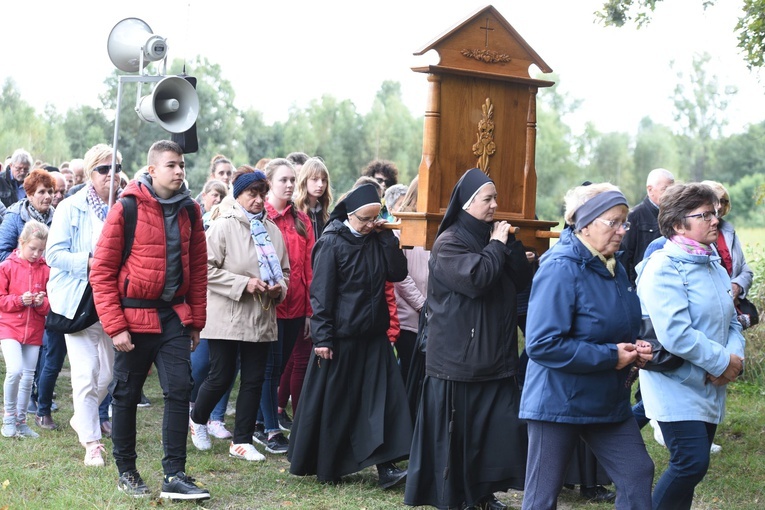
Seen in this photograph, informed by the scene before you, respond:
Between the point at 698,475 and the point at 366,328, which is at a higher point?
the point at 366,328

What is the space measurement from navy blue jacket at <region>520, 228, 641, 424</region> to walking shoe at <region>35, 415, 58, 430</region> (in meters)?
5.17

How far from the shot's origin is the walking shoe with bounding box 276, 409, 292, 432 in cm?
906

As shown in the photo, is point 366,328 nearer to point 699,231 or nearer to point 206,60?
point 699,231

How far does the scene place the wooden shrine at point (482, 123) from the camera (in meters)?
6.33

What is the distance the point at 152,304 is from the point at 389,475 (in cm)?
206

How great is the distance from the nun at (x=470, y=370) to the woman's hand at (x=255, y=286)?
1870 mm

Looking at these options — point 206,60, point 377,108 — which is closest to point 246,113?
point 206,60

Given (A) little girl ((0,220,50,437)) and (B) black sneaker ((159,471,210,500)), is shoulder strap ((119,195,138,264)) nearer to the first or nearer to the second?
(B) black sneaker ((159,471,210,500))

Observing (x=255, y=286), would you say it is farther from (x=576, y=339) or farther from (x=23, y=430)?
(x=576, y=339)

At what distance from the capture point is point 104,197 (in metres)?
7.84

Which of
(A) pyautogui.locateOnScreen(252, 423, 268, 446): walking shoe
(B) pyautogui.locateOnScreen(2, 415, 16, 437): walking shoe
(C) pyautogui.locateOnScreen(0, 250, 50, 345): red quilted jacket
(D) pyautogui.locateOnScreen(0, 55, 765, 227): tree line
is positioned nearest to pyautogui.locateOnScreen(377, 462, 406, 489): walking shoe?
(A) pyautogui.locateOnScreen(252, 423, 268, 446): walking shoe

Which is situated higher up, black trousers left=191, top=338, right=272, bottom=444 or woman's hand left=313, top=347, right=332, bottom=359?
woman's hand left=313, top=347, right=332, bottom=359

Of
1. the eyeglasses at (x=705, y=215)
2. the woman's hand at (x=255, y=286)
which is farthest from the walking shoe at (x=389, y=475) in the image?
the eyeglasses at (x=705, y=215)

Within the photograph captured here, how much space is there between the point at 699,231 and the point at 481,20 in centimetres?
210
